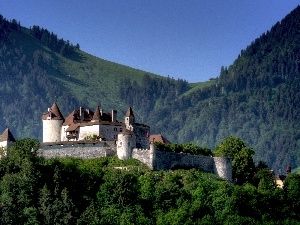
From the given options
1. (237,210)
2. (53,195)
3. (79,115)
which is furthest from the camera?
(79,115)

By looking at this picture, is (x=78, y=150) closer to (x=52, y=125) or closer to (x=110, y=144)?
(x=110, y=144)

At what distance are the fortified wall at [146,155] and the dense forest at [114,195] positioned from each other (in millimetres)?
1467

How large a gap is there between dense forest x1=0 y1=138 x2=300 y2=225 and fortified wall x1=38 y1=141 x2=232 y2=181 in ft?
4.81

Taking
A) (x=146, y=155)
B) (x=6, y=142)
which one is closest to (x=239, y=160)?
(x=146, y=155)

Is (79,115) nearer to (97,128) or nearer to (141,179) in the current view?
(97,128)

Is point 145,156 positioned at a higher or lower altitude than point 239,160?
higher

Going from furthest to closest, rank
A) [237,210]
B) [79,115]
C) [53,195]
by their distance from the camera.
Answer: [79,115]
[237,210]
[53,195]

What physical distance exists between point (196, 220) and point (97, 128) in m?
20.5

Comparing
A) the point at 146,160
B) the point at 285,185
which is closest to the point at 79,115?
the point at 146,160

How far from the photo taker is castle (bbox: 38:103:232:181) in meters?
102

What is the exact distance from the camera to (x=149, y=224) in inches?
3696

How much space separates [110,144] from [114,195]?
10484 mm

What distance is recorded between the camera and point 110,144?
105m

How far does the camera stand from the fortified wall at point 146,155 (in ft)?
334
